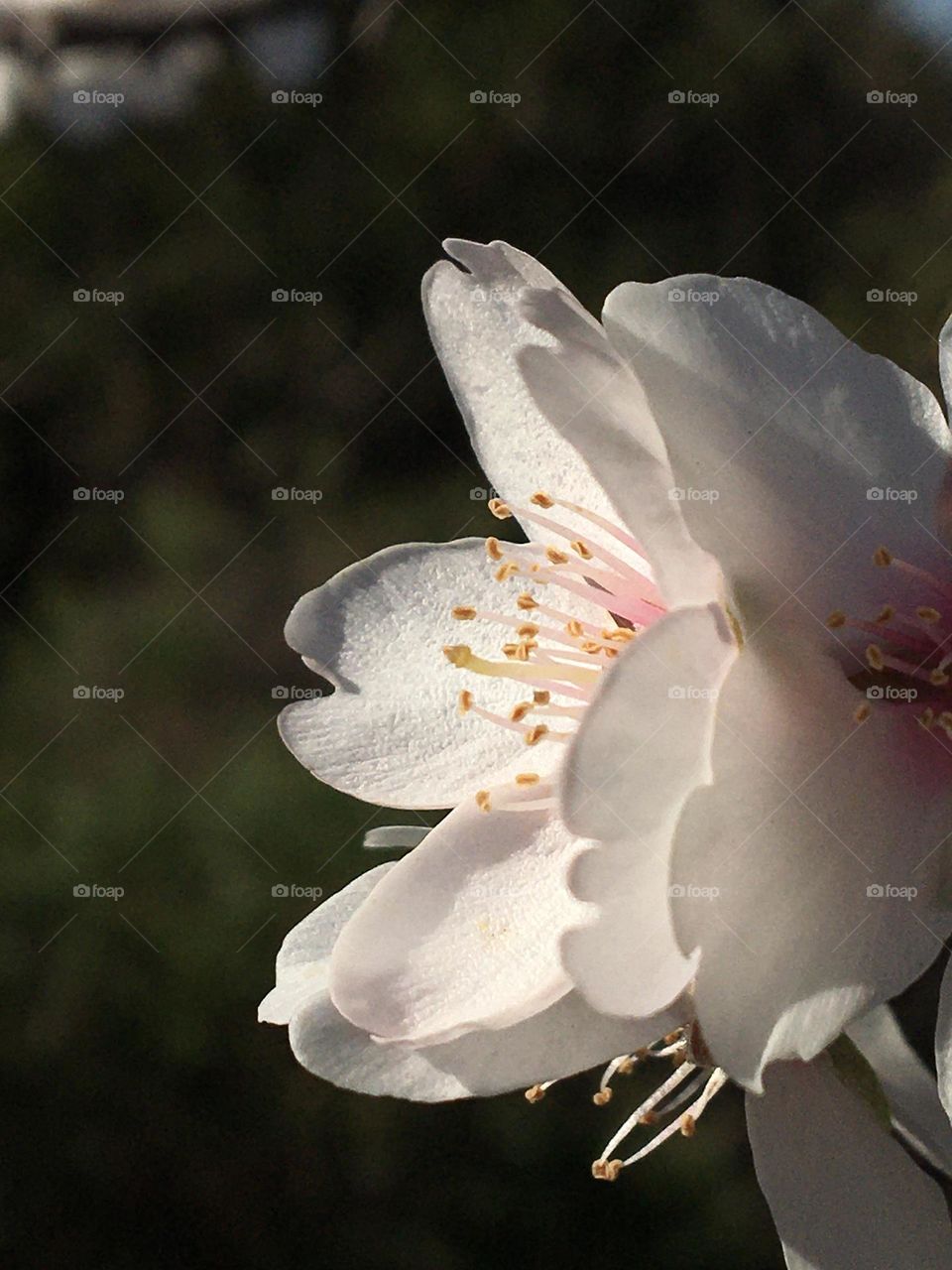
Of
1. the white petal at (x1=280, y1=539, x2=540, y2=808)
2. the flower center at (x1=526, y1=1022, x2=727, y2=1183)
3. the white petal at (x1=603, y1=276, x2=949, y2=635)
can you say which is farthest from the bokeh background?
the white petal at (x1=603, y1=276, x2=949, y2=635)

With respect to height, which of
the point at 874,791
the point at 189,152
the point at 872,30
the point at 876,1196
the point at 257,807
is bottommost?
the point at 257,807

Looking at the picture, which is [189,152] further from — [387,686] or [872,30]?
[387,686]

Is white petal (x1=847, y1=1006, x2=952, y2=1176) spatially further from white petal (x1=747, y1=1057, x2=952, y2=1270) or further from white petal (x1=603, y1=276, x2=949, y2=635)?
white petal (x1=603, y1=276, x2=949, y2=635)

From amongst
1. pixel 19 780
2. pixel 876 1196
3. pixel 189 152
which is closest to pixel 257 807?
pixel 19 780

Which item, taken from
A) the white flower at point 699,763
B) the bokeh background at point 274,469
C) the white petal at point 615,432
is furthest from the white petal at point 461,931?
the bokeh background at point 274,469

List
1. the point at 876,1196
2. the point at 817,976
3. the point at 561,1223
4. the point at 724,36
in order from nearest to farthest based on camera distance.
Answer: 1. the point at 817,976
2. the point at 876,1196
3. the point at 561,1223
4. the point at 724,36

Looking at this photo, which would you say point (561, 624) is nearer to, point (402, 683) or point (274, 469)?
point (402, 683)

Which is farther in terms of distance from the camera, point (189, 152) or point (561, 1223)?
point (189, 152)

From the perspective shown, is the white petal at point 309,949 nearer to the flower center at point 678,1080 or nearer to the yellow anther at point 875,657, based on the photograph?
the flower center at point 678,1080
